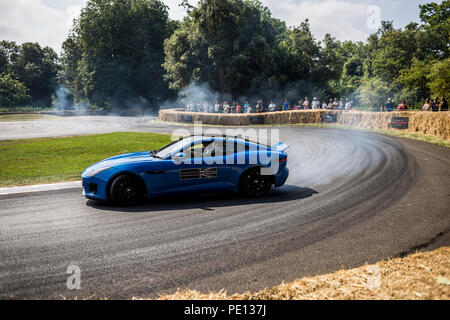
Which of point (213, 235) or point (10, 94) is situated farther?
point (10, 94)

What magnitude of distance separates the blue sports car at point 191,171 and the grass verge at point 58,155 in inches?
138

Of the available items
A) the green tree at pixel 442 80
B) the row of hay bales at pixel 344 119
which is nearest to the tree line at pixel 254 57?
the green tree at pixel 442 80

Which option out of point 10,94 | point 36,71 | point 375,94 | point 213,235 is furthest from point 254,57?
point 36,71

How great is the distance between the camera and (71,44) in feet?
253

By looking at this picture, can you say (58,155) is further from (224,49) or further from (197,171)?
(224,49)

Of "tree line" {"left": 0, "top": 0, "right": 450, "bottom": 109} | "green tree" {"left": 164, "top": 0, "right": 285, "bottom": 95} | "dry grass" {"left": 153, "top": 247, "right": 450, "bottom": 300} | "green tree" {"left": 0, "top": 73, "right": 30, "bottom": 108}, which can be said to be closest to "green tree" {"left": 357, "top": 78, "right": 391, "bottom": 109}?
"tree line" {"left": 0, "top": 0, "right": 450, "bottom": 109}

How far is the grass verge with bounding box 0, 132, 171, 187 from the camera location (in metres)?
10.6

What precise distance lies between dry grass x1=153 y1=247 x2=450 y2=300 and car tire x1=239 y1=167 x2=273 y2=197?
4049mm

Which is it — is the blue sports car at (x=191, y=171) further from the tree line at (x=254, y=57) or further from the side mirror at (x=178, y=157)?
the tree line at (x=254, y=57)

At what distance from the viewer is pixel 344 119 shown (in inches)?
1061

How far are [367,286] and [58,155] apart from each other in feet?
44.4

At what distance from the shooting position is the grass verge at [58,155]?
10.6 m

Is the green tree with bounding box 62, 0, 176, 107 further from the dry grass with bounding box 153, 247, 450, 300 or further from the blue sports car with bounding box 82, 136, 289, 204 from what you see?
the dry grass with bounding box 153, 247, 450, 300
